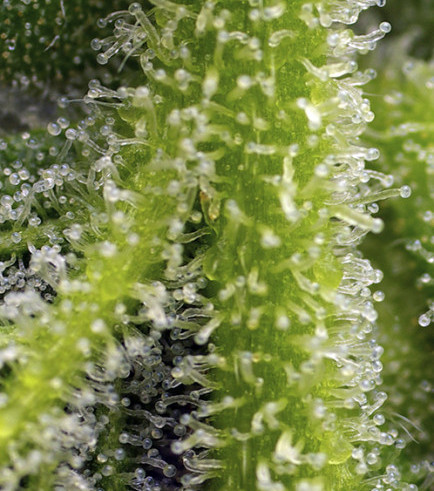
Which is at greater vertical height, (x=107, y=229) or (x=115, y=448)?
(x=107, y=229)

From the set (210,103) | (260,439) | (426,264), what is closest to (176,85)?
(210,103)

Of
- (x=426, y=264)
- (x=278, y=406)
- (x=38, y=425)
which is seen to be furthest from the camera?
(x=426, y=264)

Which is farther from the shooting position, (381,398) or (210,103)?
(381,398)

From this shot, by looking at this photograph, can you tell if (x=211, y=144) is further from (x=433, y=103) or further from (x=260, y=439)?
(x=433, y=103)

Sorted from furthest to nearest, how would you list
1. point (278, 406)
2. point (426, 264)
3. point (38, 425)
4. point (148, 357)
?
point (426, 264)
point (148, 357)
point (278, 406)
point (38, 425)

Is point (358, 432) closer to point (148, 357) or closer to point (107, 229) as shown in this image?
point (148, 357)

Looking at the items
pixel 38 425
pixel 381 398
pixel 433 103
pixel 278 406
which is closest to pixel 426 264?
pixel 433 103

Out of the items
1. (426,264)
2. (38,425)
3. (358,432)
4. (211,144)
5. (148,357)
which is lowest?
(426,264)
